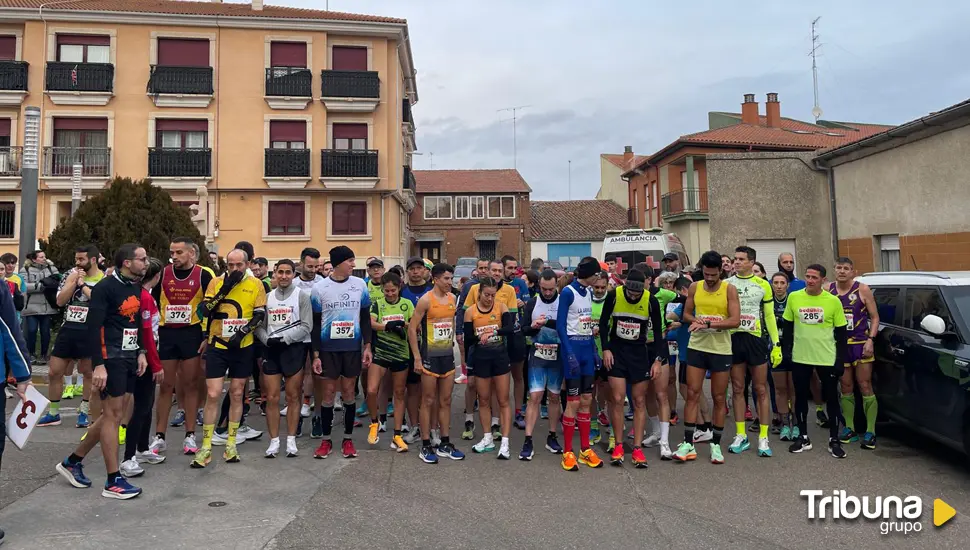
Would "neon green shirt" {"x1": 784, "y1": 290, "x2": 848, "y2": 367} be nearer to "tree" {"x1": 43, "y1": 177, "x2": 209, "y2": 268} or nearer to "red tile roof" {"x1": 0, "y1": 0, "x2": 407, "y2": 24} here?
"tree" {"x1": 43, "y1": 177, "x2": 209, "y2": 268}

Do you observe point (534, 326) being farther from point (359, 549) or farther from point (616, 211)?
point (616, 211)

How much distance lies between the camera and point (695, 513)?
4.95 m

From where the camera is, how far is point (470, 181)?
4606 centimetres

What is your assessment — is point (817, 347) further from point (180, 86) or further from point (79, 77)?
point (79, 77)

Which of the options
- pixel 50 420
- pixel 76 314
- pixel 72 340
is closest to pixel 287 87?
pixel 76 314

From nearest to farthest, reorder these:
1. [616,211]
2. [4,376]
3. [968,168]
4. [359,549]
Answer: [359,549] < [4,376] < [968,168] < [616,211]

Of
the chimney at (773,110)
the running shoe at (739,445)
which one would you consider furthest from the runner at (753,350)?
the chimney at (773,110)

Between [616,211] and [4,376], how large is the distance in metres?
46.8

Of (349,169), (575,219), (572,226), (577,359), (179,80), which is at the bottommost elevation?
(577,359)

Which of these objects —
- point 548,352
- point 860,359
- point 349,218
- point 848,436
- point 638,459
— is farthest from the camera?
point 349,218

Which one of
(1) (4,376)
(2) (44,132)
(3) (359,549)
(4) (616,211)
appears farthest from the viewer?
(4) (616,211)

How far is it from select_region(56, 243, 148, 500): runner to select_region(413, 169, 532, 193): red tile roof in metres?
39.1

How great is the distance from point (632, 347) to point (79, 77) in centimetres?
2836

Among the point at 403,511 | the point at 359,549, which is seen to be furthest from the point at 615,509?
the point at 359,549
